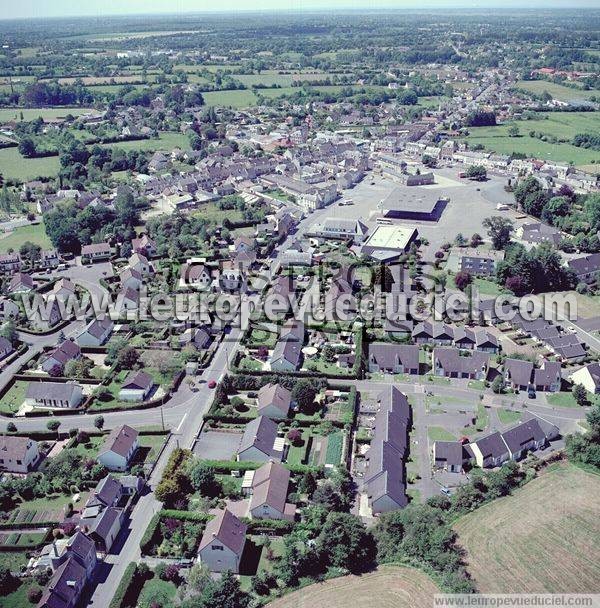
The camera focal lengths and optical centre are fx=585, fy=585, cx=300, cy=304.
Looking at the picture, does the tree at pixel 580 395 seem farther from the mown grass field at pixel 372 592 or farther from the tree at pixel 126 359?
the tree at pixel 126 359

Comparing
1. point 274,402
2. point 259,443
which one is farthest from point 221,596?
point 274,402

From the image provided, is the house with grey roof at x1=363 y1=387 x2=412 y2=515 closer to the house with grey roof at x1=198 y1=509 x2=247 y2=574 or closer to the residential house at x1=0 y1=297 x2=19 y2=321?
the house with grey roof at x1=198 y1=509 x2=247 y2=574

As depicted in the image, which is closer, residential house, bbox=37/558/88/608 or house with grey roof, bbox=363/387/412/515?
residential house, bbox=37/558/88/608

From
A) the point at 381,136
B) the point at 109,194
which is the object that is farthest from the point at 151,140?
the point at 381,136

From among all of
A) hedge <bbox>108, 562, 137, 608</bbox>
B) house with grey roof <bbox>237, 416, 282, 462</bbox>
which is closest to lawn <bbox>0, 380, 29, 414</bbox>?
house with grey roof <bbox>237, 416, 282, 462</bbox>

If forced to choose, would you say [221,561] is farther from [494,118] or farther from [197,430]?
[494,118]
